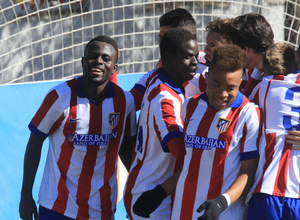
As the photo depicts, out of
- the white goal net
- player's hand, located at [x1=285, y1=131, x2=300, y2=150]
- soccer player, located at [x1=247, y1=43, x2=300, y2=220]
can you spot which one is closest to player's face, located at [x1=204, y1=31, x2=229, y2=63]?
soccer player, located at [x1=247, y1=43, x2=300, y2=220]

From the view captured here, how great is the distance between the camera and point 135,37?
22.6 ft

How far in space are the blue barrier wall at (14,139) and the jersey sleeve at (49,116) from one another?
1.46 meters

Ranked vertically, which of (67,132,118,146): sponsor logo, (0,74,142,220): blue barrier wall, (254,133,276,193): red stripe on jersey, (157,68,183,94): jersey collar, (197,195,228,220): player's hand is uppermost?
(157,68,183,94): jersey collar

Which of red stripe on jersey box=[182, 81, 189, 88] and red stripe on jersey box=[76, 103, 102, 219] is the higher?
red stripe on jersey box=[182, 81, 189, 88]

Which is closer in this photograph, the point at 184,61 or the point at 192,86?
the point at 184,61

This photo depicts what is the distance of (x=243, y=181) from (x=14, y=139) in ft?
8.07

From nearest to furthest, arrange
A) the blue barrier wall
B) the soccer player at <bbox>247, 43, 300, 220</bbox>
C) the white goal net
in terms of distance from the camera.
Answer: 1. the soccer player at <bbox>247, 43, 300, 220</bbox>
2. the blue barrier wall
3. the white goal net

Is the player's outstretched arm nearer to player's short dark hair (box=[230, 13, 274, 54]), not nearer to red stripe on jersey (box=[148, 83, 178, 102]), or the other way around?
red stripe on jersey (box=[148, 83, 178, 102])

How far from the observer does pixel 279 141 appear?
2686 millimetres

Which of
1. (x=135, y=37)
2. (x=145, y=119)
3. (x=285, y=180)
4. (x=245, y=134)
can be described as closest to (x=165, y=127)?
(x=145, y=119)

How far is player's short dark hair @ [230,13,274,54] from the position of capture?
308 cm

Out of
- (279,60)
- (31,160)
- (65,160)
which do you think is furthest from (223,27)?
(31,160)

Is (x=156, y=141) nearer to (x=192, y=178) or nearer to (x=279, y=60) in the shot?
(x=192, y=178)

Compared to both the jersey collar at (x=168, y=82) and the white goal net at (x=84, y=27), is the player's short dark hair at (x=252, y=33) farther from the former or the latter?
the white goal net at (x=84, y=27)
